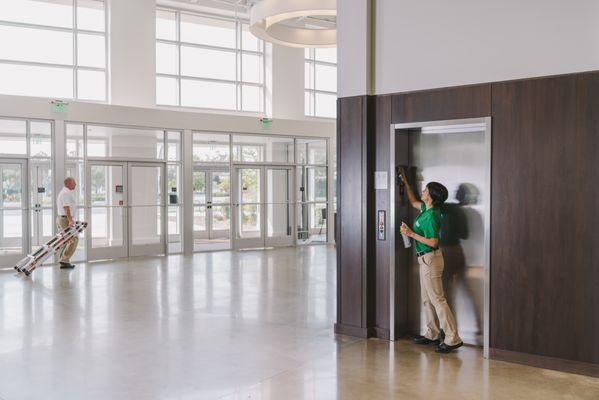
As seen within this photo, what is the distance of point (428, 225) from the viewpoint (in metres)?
5.28

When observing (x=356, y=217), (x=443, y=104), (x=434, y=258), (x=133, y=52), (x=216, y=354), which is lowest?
(x=216, y=354)

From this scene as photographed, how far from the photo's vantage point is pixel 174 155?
13227 mm

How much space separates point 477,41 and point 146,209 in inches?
372

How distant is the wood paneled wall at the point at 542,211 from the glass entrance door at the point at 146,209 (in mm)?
8734

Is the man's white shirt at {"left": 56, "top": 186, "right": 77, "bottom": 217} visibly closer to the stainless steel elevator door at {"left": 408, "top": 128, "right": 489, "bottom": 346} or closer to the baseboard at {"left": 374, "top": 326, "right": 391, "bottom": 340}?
the baseboard at {"left": 374, "top": 326, "right": 391, "bottom": 340}

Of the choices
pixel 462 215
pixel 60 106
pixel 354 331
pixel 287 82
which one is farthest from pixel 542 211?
pixel 287 82

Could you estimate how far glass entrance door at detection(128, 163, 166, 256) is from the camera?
1258 centimetres

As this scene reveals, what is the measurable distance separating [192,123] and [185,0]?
465cm

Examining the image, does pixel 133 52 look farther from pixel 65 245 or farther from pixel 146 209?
pixel 65 245

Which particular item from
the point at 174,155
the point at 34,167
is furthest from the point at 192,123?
the point at 34,167

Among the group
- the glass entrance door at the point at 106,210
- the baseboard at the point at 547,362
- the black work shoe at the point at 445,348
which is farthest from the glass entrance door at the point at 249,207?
the baseboard at the point at 547,362

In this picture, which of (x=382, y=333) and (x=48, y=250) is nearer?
(x=382, y=333)

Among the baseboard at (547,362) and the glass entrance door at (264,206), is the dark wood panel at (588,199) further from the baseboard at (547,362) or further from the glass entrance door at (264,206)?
the glass entrance door at (264,206)

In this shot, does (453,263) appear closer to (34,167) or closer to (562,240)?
(562,240)
